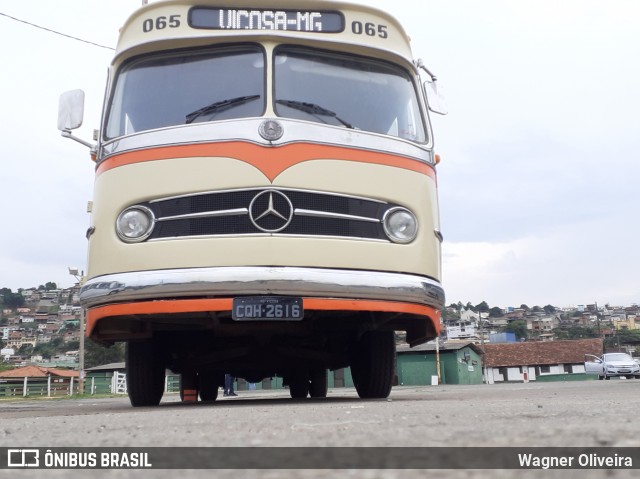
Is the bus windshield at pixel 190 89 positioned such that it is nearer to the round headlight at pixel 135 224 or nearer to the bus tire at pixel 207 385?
the round headlight at pixel 135 224

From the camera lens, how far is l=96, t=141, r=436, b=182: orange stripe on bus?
504 cm

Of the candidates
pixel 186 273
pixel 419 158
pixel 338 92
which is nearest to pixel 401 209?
pixel 419 158

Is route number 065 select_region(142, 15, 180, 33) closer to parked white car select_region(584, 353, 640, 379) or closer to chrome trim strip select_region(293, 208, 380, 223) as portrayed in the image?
chrome trim strip select_region(293, 208, 380, 223)

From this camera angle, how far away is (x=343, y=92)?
5.68 metres

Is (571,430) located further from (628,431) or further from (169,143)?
(169,143)

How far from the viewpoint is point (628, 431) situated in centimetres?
211

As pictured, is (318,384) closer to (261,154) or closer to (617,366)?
(261,154)

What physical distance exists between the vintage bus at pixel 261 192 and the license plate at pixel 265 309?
0.04 feet

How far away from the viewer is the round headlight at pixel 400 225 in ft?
17.1

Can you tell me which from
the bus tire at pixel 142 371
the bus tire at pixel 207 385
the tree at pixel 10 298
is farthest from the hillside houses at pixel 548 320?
the bus tire at pixel 142 371

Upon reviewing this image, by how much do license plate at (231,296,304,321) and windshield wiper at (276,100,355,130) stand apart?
1.52 metres

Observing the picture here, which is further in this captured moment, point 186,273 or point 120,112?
point 120,112

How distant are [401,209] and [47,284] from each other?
619ft

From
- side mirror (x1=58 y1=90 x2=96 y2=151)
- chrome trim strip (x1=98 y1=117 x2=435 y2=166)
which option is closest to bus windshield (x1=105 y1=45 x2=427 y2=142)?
chrome trim strip (x1=98 y1=117 x2=435 y2=166)
